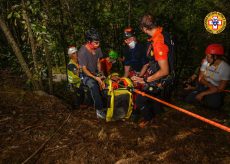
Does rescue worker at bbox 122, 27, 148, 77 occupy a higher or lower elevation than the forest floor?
higher

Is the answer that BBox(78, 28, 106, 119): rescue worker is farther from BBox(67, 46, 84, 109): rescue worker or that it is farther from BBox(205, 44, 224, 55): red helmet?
BBox(205, 44, 224, 55): red helmet

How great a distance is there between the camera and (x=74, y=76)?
19.7 feet

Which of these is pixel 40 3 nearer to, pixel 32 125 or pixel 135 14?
pixel 32 125

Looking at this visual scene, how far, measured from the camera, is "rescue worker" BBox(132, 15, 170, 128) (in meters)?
4.02

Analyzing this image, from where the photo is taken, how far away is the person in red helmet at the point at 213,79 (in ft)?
17.3

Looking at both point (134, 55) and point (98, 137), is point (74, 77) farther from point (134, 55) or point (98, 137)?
point (98, 137)

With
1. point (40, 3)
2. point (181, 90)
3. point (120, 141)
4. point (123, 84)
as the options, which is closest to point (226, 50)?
point (181, 90)

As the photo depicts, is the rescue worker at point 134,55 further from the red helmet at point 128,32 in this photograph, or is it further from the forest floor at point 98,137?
the forest floor at point 98,137

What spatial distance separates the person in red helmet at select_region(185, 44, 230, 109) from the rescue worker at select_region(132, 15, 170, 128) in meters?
1.50

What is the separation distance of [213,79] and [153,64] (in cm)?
190

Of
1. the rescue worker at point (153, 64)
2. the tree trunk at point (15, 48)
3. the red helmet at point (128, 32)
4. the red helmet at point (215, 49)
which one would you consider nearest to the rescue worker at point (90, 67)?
the red helmet at point (128, 32)

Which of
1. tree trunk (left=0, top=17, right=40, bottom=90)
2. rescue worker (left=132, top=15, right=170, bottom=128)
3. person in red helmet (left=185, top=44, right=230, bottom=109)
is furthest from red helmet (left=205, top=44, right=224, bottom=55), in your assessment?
tree trunk (left=0, top=17, right=40, bottom=90)

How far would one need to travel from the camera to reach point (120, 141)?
426 cm

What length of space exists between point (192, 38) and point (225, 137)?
410 centimetres
